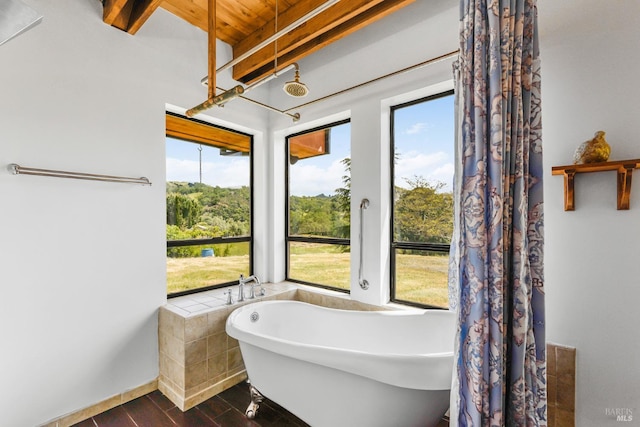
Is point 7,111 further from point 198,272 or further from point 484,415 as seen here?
point 484,415

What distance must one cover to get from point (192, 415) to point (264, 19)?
314 cm

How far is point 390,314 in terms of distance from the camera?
209 cm

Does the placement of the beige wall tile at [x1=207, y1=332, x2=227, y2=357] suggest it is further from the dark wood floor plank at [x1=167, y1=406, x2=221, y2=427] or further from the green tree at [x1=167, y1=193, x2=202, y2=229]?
the green tree at [x1=167, y1=193, x2=202, y2=229]

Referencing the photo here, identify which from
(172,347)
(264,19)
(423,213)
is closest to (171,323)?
(172,347)

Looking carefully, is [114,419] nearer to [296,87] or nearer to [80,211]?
[80,211]

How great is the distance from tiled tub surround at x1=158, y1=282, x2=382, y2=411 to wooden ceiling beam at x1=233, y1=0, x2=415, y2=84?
2170 millimetres

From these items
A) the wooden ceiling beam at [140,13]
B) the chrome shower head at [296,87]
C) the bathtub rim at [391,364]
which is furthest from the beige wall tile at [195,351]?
the wooden ceiling beam at [140,13]

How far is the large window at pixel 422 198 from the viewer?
223 centimetres

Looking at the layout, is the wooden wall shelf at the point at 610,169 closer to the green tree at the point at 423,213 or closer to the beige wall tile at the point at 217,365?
the green tree at the point at 423,213

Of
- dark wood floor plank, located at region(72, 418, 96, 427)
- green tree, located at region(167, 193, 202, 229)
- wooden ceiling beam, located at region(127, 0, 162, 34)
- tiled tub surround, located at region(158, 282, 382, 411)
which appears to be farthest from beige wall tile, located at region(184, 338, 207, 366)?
wooden ceiling beam, located at region(127, 0, 162, 34)

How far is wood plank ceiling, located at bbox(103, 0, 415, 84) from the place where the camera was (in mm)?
2035

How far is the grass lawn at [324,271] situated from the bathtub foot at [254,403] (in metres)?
1.17

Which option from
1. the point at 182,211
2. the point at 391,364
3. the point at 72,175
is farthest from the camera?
the point at 182,211

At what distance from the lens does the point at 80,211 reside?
1.97 meters
